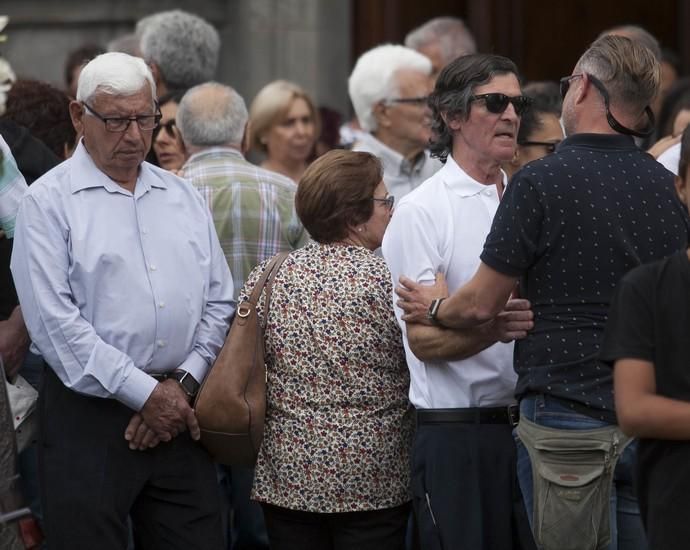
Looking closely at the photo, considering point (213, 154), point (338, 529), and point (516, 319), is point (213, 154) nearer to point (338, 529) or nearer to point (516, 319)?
point (338, 529)

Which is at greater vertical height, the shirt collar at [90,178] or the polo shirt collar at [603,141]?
the polo shirt collar at [603,141]

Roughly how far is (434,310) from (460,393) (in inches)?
14.2

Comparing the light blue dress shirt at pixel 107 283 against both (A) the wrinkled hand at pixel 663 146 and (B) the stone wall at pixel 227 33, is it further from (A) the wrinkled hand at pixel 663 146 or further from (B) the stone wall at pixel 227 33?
(B) the stone wall at pixel 227 33

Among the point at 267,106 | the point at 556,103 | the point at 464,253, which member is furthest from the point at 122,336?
the point at 267,106

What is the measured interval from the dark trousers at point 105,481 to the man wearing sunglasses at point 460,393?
75 centimetres

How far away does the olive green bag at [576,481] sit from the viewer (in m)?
4.41

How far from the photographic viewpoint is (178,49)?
296 inches

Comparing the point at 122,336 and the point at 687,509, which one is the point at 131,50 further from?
the point at 687,509

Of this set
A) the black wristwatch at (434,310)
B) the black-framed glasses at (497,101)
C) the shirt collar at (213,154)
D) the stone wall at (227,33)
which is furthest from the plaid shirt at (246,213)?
the stone wall at (227,33)

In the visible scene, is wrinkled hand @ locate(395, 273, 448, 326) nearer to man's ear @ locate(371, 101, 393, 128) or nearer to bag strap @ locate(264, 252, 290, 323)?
bag strap @ locate(264, 252, 290, 323)

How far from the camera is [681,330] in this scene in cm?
371

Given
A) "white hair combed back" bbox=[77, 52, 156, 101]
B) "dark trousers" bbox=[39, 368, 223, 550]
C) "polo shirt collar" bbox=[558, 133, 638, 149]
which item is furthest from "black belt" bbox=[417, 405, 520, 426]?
"white hair combed back" bbox=[77, 52, 156, 101]

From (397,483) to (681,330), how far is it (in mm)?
1691

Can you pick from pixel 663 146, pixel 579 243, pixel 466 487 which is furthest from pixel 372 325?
pixel 663 146
